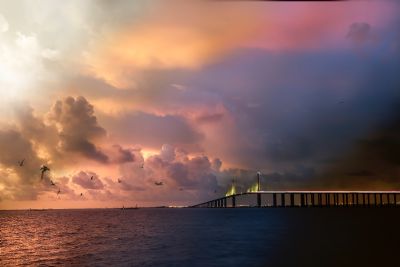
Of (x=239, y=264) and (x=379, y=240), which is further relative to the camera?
(x=379, y=240)

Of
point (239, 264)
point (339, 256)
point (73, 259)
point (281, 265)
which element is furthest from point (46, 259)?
point (339, 256)

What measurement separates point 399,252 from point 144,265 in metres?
31.4

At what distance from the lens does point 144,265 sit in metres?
47.7

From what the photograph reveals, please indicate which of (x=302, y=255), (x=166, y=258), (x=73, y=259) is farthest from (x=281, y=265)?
(x=73, y=259)

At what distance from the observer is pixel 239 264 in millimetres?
47562

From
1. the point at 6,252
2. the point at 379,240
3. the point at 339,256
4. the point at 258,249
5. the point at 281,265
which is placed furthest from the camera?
the point at 379,240

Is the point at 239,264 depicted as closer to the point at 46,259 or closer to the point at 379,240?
the point at 46,259

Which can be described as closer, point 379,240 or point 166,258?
point 166,258

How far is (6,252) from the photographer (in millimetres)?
65250

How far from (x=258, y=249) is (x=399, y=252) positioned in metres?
17.5

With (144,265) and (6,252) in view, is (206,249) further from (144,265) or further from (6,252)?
(6,252)

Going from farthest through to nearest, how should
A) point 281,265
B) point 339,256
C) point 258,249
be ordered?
point 258,249
point 339,256
point 281,265

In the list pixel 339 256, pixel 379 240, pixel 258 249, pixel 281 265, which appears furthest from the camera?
pixel 379 240

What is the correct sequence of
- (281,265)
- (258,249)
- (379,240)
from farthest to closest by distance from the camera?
1. (379,240)
2. (258,249)
3. (281,265)
